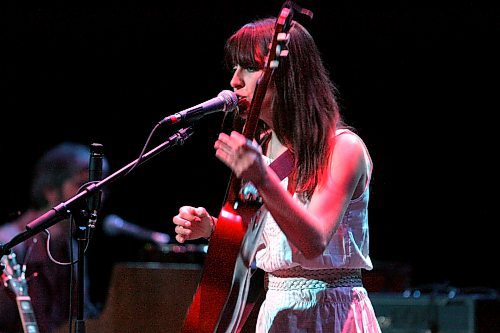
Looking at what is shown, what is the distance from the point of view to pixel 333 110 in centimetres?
219

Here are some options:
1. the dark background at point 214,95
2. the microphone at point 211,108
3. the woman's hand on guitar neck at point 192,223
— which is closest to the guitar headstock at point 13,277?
the woman's hand on guitar neck at point 192,223

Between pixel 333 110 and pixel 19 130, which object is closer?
pixel 333 110

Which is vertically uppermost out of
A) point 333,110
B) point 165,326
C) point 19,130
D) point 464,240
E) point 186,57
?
point 186,57

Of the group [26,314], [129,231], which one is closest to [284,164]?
[26,314]

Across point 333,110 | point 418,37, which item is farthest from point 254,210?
point 418,37

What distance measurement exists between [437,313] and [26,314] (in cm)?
245

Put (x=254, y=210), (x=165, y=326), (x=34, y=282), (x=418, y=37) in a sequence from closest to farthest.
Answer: (x=254, y=210)
(x=165, y=326)
(x=34, y=282)
(x=418, y=37)

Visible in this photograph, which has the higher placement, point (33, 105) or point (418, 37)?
point (418, 37)

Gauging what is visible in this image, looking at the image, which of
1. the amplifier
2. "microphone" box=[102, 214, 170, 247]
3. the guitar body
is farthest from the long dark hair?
"microphone" box=[102, 214, 170, 247]

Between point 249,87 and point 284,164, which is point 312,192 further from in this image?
point 249,87

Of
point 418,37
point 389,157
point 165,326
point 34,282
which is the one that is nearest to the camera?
point 165,326

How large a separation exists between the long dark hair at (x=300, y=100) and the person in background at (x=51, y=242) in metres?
2.07

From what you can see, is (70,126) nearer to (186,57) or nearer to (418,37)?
(186,57)

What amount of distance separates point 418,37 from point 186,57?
185cm
